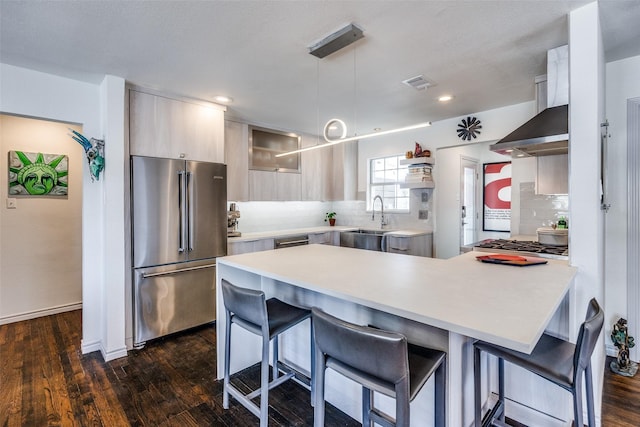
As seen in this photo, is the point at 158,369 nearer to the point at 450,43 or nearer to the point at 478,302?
the point at 478,302

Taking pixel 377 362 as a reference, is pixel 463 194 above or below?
above

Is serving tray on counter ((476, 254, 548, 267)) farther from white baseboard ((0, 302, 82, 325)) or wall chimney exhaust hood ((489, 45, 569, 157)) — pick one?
white baseboard ((0, 302, 82, 325))

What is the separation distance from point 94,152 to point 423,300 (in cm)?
295

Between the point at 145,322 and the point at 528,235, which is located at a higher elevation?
the point at 528,235

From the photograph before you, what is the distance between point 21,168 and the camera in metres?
3.55

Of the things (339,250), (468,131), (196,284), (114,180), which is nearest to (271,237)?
(196,284)

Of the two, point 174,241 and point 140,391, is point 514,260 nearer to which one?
point 140,391

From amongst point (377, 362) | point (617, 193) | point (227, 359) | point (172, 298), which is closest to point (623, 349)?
point (617, 193)

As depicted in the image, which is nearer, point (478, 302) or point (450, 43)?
point (478, 302)

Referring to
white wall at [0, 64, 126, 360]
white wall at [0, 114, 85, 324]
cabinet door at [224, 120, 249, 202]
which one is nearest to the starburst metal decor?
cabinet door at [224, 120, 249, 202]

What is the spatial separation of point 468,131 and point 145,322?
4.20 meters

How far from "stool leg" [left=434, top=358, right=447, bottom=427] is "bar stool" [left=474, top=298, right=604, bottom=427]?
0.68ft

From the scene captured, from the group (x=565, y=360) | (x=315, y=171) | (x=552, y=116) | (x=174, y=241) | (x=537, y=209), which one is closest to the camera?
(x=565, y=360)

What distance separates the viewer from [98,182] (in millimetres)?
2902
